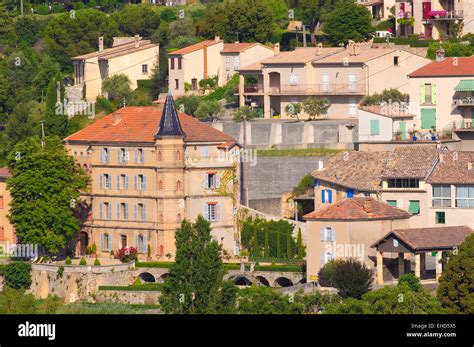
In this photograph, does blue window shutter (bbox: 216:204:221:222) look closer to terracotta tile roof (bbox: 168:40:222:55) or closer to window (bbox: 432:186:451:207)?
window (bbox: 432:186:451:207)

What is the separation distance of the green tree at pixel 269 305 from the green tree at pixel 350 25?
133 ft

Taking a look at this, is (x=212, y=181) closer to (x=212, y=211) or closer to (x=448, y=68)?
(x=212, y=211)

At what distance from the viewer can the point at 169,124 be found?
2648 inches

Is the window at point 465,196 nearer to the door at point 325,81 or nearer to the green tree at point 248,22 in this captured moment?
the door at point 325,81

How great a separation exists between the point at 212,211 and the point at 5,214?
10.1m

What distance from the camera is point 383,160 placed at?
64.1 metres

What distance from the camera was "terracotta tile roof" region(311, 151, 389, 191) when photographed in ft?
Answer: 207

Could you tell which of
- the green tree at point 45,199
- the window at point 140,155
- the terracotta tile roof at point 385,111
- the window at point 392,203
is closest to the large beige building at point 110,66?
the terracotta tile roof at point 385,111

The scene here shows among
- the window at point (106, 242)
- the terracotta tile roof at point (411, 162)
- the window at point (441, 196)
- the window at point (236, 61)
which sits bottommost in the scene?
the window at point (106, 242)

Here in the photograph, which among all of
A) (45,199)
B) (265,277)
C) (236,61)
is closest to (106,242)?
(45,199)

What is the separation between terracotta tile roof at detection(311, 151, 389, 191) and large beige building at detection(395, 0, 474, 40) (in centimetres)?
2217

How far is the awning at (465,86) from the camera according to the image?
73500 millimetres
